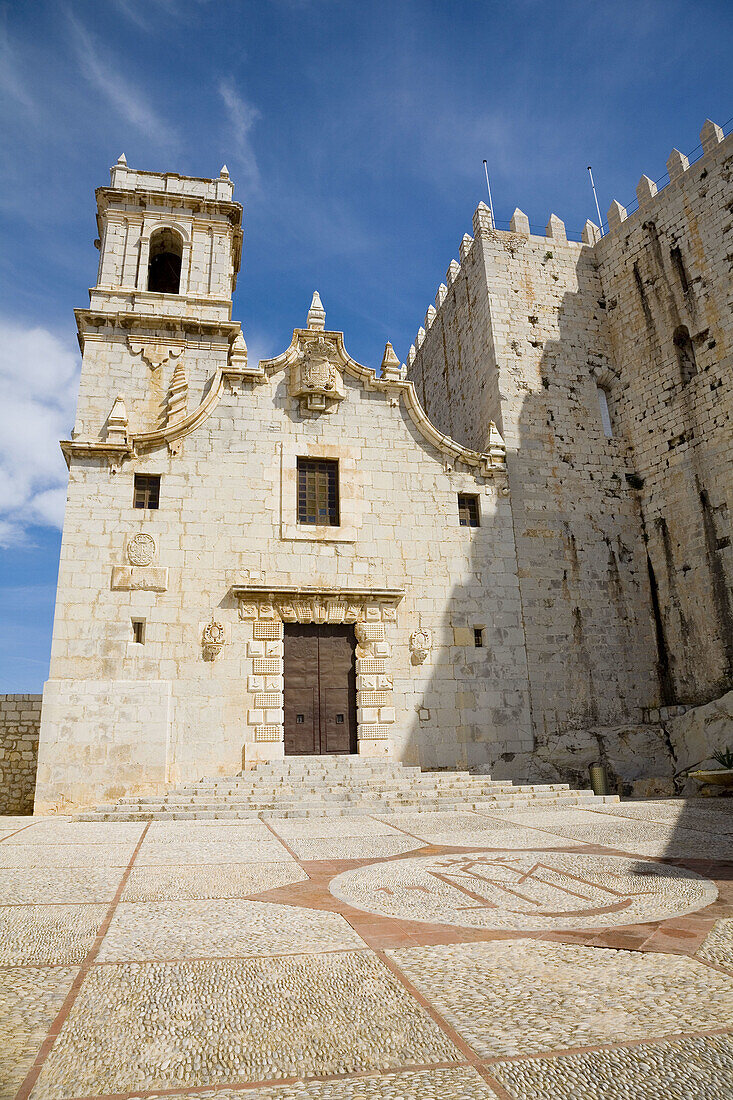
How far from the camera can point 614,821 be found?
9.02 meters

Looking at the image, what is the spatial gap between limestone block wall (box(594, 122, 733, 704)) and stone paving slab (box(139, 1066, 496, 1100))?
1698cm

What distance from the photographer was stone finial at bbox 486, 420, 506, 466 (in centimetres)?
1880

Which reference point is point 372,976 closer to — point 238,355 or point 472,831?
point 472,831

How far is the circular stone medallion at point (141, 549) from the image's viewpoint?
50.9 ft

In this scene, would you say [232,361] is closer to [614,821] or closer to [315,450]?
[315,450]

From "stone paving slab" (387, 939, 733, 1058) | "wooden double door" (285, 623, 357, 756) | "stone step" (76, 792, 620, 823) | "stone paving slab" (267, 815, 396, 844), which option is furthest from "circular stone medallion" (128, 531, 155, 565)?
"stone paving slab" (387, 939, 733, 1058)

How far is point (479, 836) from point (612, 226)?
2077 cm

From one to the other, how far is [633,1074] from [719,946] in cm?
182

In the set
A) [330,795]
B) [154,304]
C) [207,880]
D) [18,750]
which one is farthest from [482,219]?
[207,880]

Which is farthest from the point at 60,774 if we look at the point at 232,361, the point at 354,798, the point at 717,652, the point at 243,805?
the point at 717,652

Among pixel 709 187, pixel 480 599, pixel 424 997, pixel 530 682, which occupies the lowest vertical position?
pixel 424 997

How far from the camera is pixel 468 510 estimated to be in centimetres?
1855

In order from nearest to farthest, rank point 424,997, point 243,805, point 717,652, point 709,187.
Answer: point 424,997
point 243,805
point 717,652
point 709,187

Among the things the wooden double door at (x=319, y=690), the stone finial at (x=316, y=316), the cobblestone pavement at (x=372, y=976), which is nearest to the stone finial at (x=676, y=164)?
the stone finial at (x=316, y=316)
